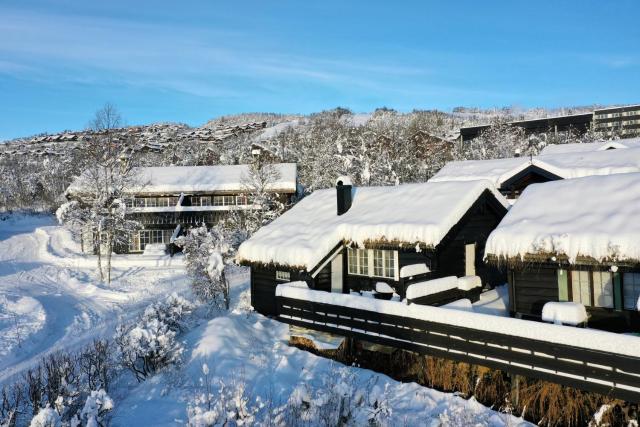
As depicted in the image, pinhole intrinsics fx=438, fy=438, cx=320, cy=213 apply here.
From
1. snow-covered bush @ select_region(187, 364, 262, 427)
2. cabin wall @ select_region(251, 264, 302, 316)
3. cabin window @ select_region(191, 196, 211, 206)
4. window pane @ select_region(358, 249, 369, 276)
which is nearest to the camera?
snow-covered bush @ select_region(187, 364, 262, 427)

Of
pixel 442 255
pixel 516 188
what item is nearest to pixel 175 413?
pixel 442 255

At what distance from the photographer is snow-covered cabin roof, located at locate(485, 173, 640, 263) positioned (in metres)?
10.3

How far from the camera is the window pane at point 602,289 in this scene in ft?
37.2

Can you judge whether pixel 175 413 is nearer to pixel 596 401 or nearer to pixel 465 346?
pixel 465 346

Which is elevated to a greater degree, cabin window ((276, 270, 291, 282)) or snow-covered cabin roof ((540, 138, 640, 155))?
→ snow-covered cabin roof ((540, 138, 640, 155))

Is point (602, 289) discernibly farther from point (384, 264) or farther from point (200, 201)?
point (200, 201)

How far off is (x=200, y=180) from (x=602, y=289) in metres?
36.2

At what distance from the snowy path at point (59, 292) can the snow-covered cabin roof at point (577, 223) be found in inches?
625

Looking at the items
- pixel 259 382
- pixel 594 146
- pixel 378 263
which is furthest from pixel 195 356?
pixel 594 146

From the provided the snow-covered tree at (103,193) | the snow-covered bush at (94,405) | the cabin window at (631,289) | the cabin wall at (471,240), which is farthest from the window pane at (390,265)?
the snow-covered tree at (103,193)

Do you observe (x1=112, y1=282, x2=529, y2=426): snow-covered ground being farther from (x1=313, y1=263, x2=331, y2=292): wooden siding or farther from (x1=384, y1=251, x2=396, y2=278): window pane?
(x1=384, y1=251, x2=396, y2=278): window pane

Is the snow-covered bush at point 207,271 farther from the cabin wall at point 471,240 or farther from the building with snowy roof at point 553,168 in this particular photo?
the building with snowy roof at point 553,168

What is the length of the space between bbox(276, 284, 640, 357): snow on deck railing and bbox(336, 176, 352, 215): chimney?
5.00 meters

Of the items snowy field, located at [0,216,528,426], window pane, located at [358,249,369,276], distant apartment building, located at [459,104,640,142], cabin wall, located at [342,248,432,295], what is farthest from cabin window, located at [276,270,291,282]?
distant apartment building, located at [459,104,640,142]
